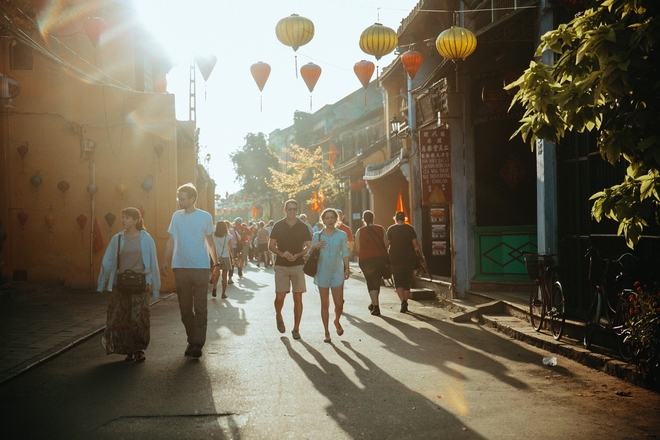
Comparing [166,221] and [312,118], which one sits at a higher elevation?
[312,118]

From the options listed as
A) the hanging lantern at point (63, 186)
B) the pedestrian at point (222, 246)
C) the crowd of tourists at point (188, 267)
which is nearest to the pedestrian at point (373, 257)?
the crowd of tourists at point (188, 267)

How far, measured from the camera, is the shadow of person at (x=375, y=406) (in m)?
5.27

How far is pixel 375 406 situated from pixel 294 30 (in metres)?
7.03

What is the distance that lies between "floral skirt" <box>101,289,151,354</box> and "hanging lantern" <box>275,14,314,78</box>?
16.5ft

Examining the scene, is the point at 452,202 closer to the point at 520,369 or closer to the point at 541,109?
the point at 520,369

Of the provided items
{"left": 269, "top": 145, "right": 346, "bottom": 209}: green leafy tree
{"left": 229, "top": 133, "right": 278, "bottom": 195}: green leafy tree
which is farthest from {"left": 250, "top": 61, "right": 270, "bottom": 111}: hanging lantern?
{"left": 229, "top": 133, "right": 278, "bottom": 195}: green leafy tree

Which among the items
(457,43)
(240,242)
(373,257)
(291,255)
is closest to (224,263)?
(373,257)

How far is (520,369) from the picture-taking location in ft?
25.7

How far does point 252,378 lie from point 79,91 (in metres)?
13.2

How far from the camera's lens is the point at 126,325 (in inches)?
328

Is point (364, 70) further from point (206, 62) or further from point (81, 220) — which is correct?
point (81, 220)

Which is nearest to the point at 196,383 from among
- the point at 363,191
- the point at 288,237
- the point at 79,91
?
the point at 288,237

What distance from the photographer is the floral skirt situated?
8234 millimetres

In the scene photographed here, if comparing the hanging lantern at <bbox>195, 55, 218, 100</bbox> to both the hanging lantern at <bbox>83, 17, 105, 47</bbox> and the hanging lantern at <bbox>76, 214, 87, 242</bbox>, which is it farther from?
the hanging lantern at <bbox>76, 214, 87, 242</bbox>
